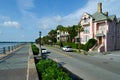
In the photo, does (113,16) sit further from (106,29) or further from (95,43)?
(95,43)

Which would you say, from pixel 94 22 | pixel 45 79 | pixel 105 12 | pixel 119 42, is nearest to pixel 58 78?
pixel 45 79

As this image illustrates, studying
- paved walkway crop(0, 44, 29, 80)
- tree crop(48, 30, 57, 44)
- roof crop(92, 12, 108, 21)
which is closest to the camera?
paved walkway crop(0, 44, 29, 80)

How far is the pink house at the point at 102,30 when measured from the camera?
4528cm

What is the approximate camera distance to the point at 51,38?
372 ft

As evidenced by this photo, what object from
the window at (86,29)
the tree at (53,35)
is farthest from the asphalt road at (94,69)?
the tree at (53,35)

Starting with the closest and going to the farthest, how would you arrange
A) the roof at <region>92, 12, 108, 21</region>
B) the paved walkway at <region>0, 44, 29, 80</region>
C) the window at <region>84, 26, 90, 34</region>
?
the paved walkway at <region>0, 44, 29, 80</region>, the roof at <region>92, 12, 108, 21</region>, the window at <region>84, 26, 90, 34</region>

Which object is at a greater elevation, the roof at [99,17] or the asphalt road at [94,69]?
the roof at [99,17]

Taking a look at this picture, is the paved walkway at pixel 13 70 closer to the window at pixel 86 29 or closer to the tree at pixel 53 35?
the window at pixel 86 29

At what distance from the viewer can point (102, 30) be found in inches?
1852

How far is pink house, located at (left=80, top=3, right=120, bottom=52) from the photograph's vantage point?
4528 centimetres

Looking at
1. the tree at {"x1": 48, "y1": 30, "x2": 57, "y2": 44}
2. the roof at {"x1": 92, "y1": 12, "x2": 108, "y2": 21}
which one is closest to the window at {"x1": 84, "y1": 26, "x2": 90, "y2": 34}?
the roof at {"x1": 92, "y1": 12, "x2": 108, "y2": 21}

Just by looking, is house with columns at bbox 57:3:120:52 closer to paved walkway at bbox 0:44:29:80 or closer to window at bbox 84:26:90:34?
window at bbox 84:26:90:34

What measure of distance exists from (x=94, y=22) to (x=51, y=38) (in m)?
65.3

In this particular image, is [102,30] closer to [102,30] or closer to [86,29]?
[102,30]
